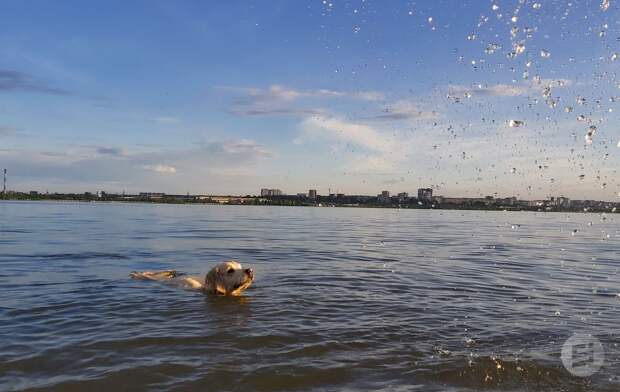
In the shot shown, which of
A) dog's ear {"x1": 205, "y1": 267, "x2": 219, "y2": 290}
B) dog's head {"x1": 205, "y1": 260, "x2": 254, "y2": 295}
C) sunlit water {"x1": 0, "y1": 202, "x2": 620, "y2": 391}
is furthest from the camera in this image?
dog's ear {"x1": 205, "y1": 267, "x2": 219, "y2": 290}

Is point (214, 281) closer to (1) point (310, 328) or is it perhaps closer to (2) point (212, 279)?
(2) point (212, 279)

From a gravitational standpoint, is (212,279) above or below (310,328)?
above

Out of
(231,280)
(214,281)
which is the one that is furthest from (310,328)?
(214,281)

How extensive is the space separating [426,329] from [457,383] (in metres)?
2.38

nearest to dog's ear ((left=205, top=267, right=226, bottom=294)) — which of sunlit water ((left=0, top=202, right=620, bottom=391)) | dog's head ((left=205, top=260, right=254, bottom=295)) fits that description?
dog's head ((left=205, top=260, right=254, bottom=295))

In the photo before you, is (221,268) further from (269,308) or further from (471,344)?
(471,344)

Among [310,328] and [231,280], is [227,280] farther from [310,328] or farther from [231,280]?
[310,328]

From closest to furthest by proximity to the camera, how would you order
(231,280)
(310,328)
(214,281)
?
1. (310,328)
2. (231,280)
3. (214,281)

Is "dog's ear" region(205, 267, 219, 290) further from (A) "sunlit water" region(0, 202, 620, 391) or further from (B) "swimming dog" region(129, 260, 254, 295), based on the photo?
(A) "sunlit water" region(0, 202, 620, 391)

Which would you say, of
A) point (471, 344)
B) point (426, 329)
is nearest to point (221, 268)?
point (426, 329)

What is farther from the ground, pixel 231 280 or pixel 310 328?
pixel 231 280

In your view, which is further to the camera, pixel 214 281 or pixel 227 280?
pixel 214 281

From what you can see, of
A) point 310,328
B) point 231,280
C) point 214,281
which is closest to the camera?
point 310,328

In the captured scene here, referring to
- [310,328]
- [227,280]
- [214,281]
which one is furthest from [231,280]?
[310,328]
